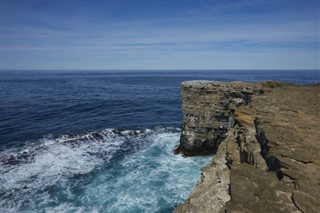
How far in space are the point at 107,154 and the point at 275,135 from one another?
22.7 meters

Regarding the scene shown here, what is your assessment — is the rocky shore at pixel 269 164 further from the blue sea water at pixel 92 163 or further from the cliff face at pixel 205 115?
the blue sea water at pixel 92 163

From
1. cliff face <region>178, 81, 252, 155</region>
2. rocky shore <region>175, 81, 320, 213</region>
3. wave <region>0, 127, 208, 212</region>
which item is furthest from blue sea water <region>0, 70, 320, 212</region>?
rocky shore <region>175, 81, 320, 213</region>

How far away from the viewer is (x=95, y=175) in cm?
2545

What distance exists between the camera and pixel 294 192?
25.7 feet

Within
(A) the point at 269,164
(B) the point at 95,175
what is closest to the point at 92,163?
(B) the point at 95,175

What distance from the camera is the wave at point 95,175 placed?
2069cm

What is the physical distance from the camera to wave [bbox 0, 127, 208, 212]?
20688mm

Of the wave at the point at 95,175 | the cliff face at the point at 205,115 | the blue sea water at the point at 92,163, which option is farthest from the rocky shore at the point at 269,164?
the wave at the point at 95,175

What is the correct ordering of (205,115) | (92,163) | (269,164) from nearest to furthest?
(269,164) → (92,163) → (205,115)

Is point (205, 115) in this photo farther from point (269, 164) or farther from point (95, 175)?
point (269, 164)

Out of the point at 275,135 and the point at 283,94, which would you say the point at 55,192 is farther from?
the point at 283,94

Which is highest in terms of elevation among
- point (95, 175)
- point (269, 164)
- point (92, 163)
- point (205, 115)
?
point (269, 164)

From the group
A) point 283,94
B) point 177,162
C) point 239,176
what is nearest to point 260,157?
point 239,176

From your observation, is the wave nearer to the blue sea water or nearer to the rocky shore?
the blue sea water
